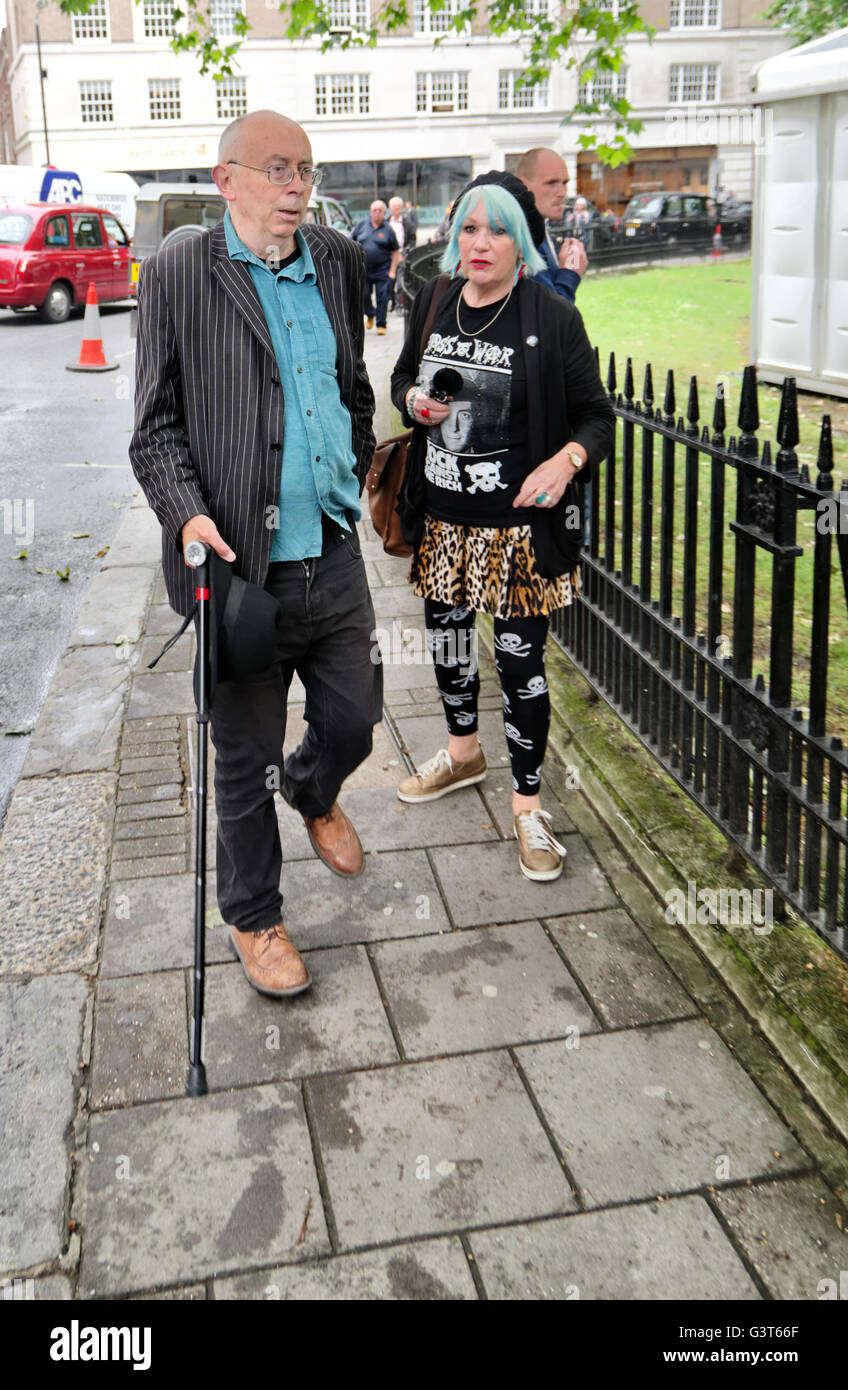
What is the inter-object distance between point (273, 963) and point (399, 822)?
3.38 ft

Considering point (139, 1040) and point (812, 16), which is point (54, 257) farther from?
point (139, 1040)

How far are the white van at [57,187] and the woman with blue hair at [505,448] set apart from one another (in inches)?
998

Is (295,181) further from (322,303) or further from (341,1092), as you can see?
(341,1092)

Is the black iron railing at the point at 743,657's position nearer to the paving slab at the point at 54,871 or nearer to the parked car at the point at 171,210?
the paving slab at the point at 54,871

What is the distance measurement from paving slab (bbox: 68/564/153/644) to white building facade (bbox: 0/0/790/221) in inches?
1775

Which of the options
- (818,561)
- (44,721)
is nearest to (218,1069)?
(818,561)

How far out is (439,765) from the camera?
Result: 4.35 metres

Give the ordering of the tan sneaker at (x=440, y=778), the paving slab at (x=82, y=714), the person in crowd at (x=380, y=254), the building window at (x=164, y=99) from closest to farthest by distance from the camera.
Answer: the tan sneaker at (x=440, y=778) → the paving slab at (x=82, y=714) → the person in crowd at (x=380, y=254) → the building window at (x=164, y=99)

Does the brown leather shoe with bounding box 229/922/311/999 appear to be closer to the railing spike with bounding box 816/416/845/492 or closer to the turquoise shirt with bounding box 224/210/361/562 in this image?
the turquoise shirt with bounding box 224/210/361/562

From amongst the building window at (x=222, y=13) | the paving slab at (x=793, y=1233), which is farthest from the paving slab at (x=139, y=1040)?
the building window at (x=222, y=13)

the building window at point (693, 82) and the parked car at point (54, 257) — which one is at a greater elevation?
the building window at point (693, 82)

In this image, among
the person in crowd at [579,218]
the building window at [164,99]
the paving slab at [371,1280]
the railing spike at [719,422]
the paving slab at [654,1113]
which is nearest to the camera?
the paving slab at [371,1280]

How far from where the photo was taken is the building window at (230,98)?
4891cm

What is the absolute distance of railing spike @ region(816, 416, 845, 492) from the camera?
2762 mm
